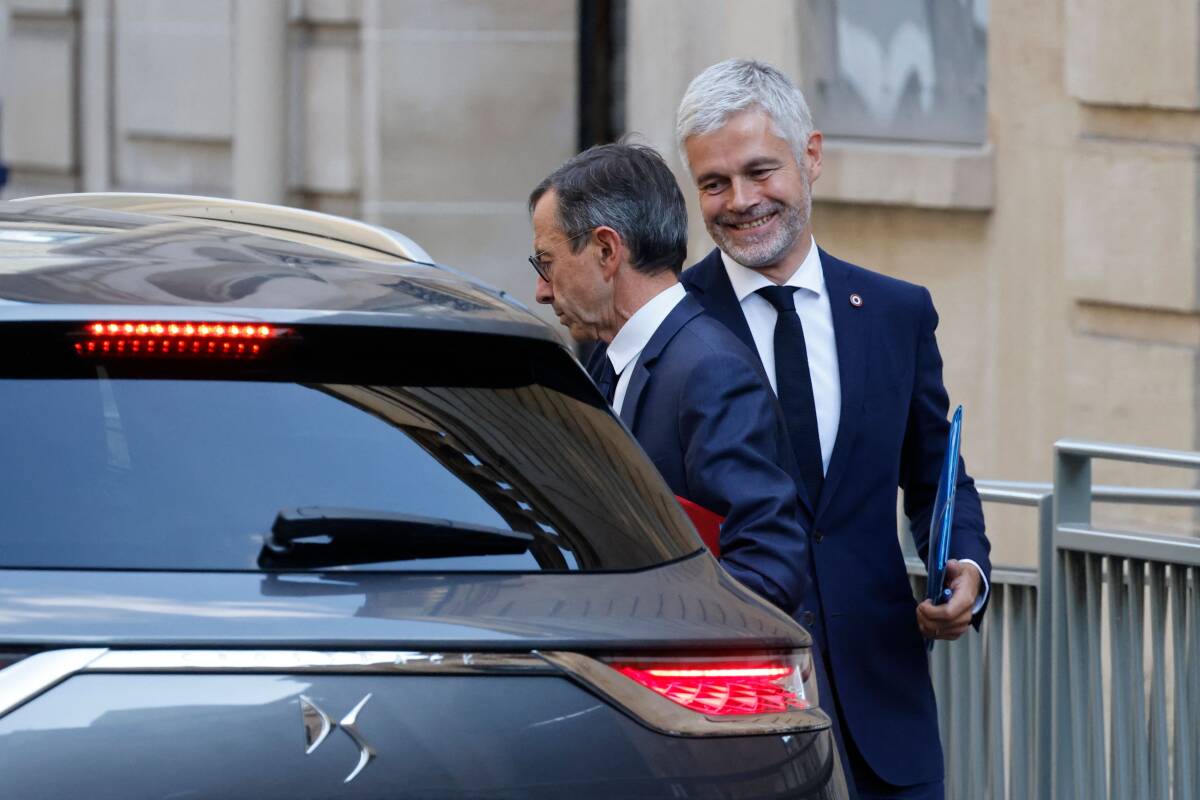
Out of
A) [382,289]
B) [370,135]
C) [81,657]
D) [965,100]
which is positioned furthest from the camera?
[370,135]

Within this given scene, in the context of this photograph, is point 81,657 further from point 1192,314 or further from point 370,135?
point 370,135

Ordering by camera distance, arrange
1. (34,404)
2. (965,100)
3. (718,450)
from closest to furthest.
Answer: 1. (34,404)
2. (718,450)
3. (965,100)

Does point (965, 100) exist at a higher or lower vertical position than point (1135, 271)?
higher

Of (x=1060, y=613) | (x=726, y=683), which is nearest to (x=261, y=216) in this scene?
(x=726, y=683)

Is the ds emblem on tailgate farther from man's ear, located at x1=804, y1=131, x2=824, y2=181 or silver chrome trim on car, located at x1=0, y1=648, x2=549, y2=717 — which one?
man's ear, located at x1=804, y1=131, x2=824, y2=181

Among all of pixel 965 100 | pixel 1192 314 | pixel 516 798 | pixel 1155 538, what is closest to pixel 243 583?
pixel 516 798

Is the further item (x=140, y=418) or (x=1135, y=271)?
(x=1135, y=271)

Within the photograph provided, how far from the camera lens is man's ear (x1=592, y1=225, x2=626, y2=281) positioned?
3.64m

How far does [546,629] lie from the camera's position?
2580 mm

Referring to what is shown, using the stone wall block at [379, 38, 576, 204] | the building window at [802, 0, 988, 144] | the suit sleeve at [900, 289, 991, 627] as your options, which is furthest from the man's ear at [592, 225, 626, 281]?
the stone wall block at [379, 38, 576, 204]

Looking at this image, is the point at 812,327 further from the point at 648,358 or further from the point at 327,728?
the point at 327,728

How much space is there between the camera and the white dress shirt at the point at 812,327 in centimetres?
379

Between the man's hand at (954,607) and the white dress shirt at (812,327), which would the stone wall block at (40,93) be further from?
the man's hand at (954,607)

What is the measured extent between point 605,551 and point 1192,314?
15.4 ft
